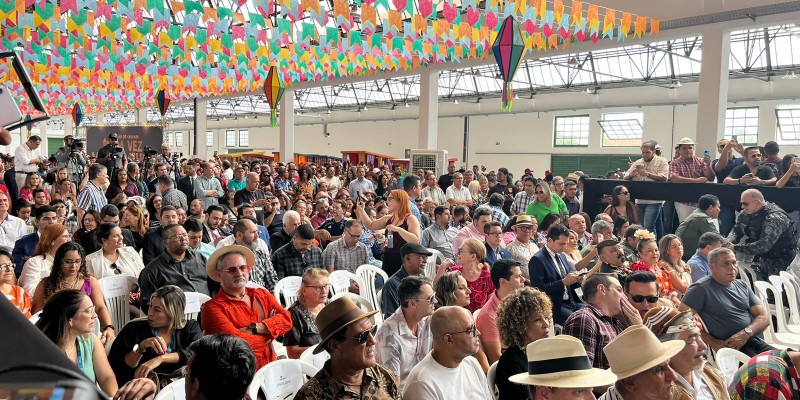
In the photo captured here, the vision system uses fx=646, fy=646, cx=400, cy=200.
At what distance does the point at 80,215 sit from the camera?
754cm

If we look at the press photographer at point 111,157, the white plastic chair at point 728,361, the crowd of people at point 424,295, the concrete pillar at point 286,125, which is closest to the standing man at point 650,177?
the crowd of people at point 424,295

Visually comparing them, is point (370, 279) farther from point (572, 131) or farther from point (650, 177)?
point (572, 131)

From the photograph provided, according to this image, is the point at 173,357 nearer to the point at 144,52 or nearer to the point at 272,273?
the point at 272,273

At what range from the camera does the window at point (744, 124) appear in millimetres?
19016

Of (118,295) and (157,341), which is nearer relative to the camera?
(157,341)

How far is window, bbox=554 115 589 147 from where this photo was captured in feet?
77.1

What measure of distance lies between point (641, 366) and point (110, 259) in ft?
14.2

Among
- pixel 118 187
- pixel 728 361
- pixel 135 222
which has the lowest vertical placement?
pixel 728 361

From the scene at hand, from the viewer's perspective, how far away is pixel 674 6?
1107cm

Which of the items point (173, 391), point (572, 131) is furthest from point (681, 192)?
point (572, 131)

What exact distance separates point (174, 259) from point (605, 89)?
1851 centimetres

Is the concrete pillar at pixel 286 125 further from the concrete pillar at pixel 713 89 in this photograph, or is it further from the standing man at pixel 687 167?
the standing man at pixel 687 167

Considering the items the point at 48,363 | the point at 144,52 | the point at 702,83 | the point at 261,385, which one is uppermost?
the point at 144,52

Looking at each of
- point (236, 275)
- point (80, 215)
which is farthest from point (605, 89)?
point (236, 275)
